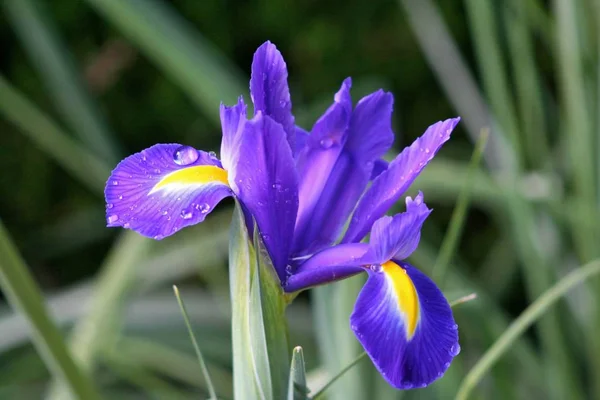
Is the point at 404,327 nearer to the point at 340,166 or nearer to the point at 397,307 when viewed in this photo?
the point at 397,307

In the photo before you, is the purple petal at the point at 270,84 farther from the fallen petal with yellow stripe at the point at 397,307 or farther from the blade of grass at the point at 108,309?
the blade of grass at the point at 108,309

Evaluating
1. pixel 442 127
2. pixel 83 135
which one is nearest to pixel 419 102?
pixel 83 135

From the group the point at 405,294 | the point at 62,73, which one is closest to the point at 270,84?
the point at 405,294

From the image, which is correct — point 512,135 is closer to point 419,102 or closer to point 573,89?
point 573,89

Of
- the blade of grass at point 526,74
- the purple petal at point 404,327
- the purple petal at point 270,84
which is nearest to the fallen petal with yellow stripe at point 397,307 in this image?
the purple petal at point 404,327

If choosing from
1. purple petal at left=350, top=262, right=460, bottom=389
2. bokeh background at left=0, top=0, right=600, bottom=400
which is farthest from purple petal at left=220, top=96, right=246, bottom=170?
bokeh background at left=0, top=0, right=600, bottom=400

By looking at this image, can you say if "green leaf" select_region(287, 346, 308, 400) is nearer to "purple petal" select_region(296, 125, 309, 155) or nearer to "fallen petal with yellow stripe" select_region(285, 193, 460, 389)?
"fallen petal with yellow stripe" select_region(285, 193, 460, 389)
